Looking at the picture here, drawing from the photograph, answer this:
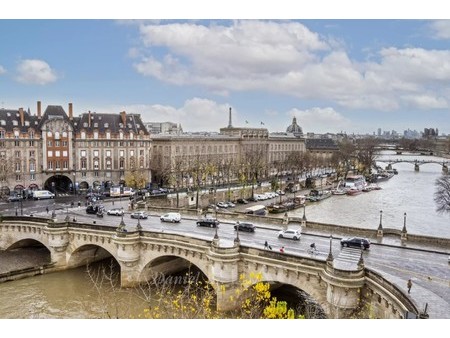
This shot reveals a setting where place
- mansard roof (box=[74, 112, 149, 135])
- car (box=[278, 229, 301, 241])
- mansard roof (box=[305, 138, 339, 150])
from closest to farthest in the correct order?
car (box=[278, 229, 301, 241]) → mansard roof (box=[74, 112, 149, 135]) → mansard roof (box=[305, 138, 339, 150])

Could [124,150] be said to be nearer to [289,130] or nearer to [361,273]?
[361,273]

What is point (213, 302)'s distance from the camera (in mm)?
25234

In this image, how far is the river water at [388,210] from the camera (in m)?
42.5

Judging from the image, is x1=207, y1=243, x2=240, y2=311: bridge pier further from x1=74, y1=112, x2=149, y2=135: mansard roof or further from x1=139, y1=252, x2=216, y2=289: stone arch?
x1=74, y1=112, x2=149, y2=135: mansard roof

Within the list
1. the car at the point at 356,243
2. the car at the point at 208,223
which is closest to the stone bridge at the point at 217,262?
the car at the point at 356,243

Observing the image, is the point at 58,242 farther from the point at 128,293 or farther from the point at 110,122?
the point at 110,122

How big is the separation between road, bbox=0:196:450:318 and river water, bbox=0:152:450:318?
5597 mm

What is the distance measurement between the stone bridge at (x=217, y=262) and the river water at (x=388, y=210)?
20.4m

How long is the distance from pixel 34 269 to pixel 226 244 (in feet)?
47.8

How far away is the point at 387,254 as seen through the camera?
2381 centimetres

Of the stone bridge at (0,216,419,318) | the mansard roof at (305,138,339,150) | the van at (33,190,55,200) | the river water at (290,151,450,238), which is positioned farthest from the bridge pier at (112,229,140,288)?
the mansard roof at (305,138,339,150)

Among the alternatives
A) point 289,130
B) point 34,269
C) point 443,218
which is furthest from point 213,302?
point 289,130

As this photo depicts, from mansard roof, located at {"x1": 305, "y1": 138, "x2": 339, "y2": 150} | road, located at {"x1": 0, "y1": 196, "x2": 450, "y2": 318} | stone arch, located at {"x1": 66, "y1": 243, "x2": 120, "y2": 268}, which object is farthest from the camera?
mansard roof, located at {"x1": 305, "y1": 138, "x2": 339, "y2": 150}

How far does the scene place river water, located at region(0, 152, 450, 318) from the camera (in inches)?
995
